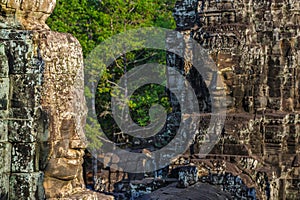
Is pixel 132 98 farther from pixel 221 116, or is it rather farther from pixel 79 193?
pixel 79 193

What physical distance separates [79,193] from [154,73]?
17.4 m

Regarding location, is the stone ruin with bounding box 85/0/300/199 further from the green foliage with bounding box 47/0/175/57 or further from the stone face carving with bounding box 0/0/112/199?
the stone face carving with bounding box 0/0/112/199

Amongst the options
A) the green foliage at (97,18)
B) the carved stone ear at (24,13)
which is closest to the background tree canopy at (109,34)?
the green foliage at (97,18)

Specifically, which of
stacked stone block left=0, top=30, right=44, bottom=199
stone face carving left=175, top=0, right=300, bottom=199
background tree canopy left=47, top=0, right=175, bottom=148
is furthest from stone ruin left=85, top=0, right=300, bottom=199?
stacked stone block left=0, top=30, right=44, bottom=199

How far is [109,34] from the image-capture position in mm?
21156

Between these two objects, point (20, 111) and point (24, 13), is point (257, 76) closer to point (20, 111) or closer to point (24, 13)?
point (24, 13)

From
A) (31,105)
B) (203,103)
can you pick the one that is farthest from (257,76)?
(31,105)

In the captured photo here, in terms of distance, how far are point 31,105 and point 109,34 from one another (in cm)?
1632

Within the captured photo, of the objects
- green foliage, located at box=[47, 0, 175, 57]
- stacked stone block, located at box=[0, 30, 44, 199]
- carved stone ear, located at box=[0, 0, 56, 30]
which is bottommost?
stacked stone block, located at box=[0, 30, 44, 199]

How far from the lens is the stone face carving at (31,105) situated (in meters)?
4.93

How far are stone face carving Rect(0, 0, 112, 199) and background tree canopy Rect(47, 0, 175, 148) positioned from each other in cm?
1484

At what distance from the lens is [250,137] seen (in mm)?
13820

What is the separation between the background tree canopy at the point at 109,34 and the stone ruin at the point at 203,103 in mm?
4692

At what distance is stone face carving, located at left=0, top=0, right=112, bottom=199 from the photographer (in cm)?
493
